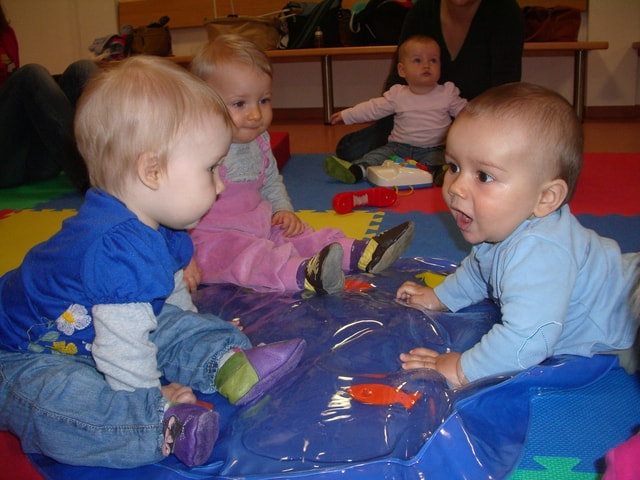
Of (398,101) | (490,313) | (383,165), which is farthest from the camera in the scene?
(398,101)

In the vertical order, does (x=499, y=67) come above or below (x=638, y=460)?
above

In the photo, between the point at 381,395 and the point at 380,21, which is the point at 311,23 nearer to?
the point at 380,21

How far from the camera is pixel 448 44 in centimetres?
301

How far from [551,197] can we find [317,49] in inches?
149

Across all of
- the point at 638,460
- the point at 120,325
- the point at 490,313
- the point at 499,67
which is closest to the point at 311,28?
the point at 499,67

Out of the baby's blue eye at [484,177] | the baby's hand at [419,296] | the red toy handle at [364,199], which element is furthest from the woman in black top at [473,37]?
the baby's blue eye at [484,177]

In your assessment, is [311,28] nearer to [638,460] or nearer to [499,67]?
[499,67]

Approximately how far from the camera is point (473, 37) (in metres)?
2.91

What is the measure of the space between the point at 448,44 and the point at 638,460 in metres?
2.72

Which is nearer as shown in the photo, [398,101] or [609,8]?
[398,101]

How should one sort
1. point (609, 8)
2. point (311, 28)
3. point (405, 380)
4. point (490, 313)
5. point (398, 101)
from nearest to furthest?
1. point (405, 380)
2. point (490, 313)
3. point (398, 101)
4. point (609, 8)
5. point (311, 28)

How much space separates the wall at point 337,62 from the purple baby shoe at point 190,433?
14.4 ft

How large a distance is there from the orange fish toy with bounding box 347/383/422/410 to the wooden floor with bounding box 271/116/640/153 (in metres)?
2.78

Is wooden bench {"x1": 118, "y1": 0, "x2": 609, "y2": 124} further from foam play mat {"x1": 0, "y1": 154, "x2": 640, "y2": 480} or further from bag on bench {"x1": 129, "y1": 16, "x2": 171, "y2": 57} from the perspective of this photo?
foam play mat {"x1": 0, "y1": 154, "x2": 640, "y2": 480}
